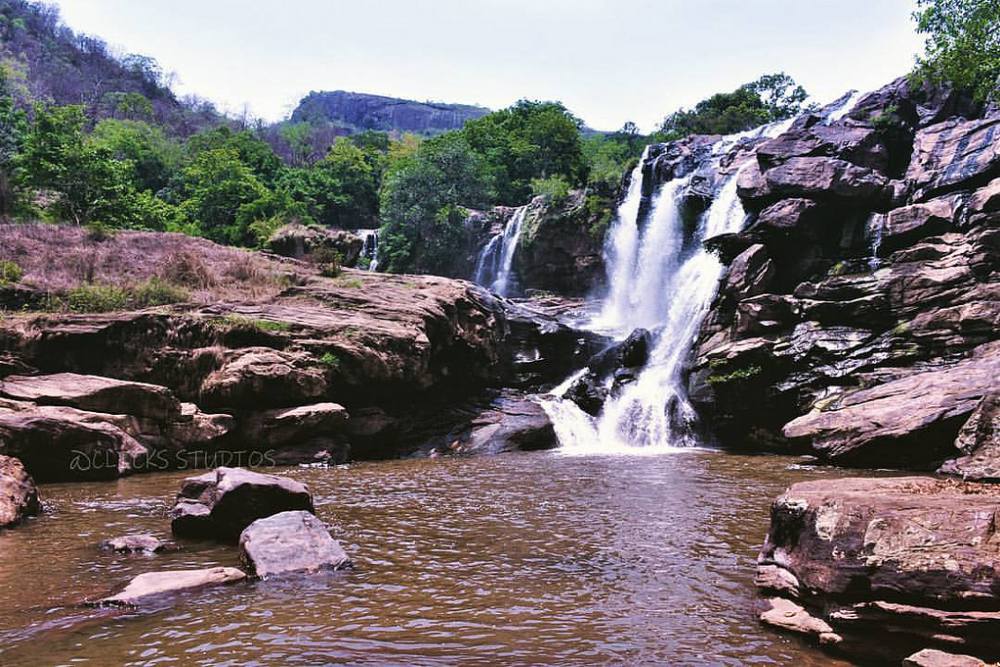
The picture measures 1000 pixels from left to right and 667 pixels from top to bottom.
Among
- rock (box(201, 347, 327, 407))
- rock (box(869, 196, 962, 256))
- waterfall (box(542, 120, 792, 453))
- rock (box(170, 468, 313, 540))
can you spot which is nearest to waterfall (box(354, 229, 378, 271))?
waterfall (box(542, 120, 792, 453))

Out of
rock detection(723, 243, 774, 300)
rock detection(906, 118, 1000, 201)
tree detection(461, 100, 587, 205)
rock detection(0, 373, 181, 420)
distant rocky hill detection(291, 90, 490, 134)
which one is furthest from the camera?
distant rocky hill detection(291, 90, 490, 134)

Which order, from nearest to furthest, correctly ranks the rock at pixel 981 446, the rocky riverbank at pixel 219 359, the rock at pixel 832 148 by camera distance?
1. the rock at pixel 981 446
2. the rocky riverbank at pixel 219 359
3. the rock at pixel 832 148

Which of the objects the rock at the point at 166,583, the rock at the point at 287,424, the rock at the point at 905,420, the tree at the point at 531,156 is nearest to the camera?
the rock at the point at 166,583

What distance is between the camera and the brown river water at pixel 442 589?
16.3ft

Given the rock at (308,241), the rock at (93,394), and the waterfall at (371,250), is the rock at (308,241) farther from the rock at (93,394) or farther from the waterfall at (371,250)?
the rock at (93,394)

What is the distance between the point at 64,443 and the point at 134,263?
11020mm

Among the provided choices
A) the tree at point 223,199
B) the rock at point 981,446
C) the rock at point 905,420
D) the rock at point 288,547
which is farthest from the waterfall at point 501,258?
the rock at point 288,547

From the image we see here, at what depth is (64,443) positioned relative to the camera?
43.5 ft

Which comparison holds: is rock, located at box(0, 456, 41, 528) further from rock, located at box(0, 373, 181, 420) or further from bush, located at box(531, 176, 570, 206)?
bush, located at box(531, 176, 570, 206)

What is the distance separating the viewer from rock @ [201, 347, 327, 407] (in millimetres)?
17250

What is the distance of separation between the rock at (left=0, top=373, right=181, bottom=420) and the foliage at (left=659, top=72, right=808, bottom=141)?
48.1m

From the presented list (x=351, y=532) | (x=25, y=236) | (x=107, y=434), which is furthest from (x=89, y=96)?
(x=351, y=532)

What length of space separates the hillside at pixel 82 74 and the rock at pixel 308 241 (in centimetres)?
5669

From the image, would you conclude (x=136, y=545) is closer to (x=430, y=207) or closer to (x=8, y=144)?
(x=430, y=207)
